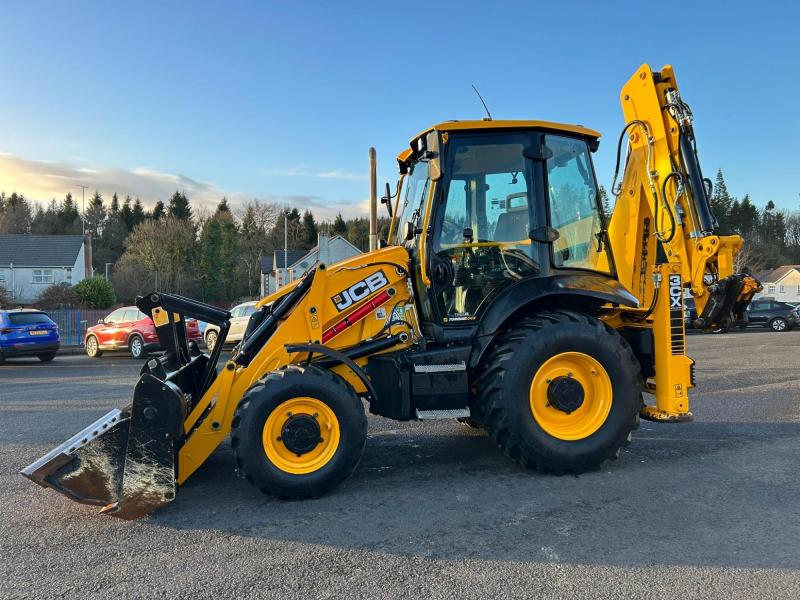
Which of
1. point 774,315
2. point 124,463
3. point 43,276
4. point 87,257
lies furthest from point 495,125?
point 87,257

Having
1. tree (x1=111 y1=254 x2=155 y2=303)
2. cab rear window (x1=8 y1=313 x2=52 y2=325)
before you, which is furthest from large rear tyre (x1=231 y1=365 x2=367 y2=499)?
tree (x1=111 y1=254 x2=155 y2=303)

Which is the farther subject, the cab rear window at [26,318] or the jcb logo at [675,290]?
the cab rear window at [26,318]

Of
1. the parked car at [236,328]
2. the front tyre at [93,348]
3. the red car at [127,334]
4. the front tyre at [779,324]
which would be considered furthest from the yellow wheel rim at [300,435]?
the front tyre at [779,324]

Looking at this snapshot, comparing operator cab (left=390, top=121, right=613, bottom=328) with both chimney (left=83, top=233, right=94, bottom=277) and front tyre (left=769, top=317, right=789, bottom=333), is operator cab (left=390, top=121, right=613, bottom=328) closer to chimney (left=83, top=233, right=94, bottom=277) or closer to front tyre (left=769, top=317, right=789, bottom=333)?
front tyre (left=769, top=317, right=789, bottom=333)

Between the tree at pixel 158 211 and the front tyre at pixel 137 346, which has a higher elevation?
the tree at pixel 158 211

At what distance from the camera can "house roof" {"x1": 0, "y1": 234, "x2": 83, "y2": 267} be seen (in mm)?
50375

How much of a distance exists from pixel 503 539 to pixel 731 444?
139 inches

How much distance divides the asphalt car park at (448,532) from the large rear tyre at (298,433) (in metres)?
0.20

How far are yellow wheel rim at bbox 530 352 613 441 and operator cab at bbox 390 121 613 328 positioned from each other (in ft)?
2.51

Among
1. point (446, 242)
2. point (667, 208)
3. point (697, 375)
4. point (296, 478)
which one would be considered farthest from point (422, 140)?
point (697, 375)

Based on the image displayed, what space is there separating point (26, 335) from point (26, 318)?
1.91 ft

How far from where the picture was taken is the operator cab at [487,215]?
5051 mm

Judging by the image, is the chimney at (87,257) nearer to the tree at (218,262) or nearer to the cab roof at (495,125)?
the tree at (218,262)

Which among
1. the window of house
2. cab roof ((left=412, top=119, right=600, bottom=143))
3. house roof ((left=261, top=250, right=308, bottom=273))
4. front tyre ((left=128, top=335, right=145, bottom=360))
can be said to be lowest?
front tyre ((left=128, top=335, right=145, bottom=360))
